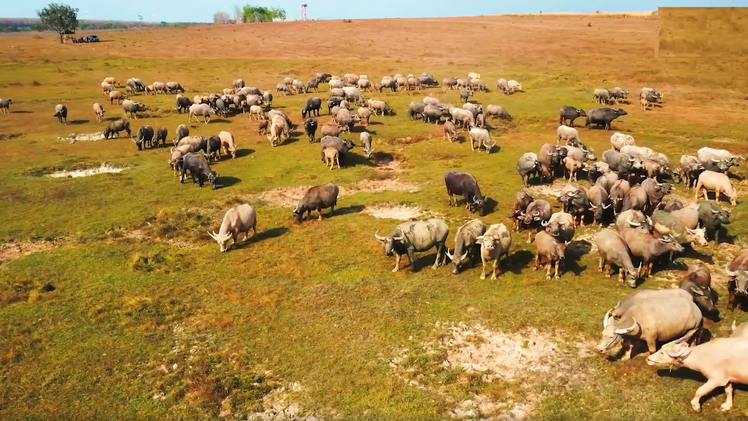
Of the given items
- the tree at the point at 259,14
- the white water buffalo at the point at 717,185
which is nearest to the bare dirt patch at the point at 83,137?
the white water buffalo at the point at 717,185

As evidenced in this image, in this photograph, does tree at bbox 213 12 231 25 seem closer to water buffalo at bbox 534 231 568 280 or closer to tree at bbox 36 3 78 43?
tree at bbox 36 3 78 43

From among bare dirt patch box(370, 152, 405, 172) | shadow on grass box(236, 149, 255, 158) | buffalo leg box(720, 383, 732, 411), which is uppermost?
shadow on grass box(236, 149, 255, 158)

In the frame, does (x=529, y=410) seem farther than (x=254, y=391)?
No

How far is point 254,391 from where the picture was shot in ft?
34.6

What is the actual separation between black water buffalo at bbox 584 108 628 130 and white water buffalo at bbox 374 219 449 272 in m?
21.0

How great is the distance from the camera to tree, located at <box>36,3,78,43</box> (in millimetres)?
90688

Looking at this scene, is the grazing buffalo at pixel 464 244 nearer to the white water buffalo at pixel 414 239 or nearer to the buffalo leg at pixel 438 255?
the buffalo leg at pixel 438 255

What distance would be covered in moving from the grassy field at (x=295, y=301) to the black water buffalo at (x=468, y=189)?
0.73 metres

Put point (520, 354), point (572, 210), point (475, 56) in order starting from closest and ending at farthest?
A: point (520, 354) < point (572, 210) < point (475, 56)

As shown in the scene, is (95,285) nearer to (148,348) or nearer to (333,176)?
(148,348)

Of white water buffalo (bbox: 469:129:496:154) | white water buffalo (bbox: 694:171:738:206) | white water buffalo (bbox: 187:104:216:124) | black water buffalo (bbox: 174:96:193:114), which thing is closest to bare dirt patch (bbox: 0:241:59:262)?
white water buffalo (bbox: 187:104:216:124)

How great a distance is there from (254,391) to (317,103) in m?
29.0

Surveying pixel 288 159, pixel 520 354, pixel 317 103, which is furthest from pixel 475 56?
pixel 520 354

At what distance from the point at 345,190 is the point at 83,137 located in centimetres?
2207
